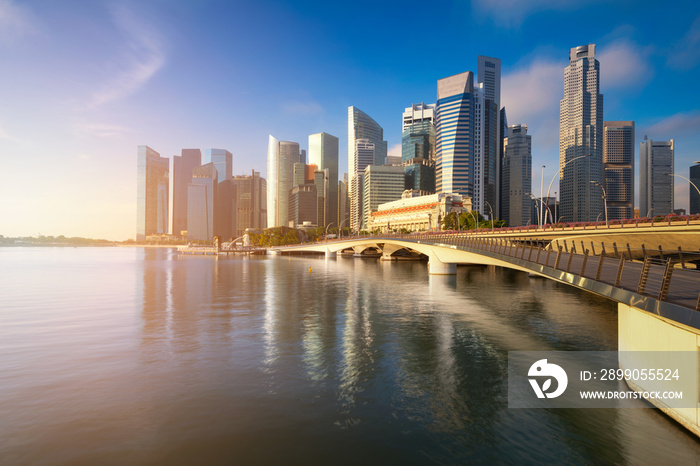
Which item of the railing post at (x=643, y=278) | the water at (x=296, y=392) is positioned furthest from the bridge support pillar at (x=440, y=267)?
the railing post at (x=643, y=278)

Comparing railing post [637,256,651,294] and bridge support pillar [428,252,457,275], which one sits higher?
railing post [637,256,651,294]

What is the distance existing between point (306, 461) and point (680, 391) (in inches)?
463

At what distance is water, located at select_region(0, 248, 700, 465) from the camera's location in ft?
39.2

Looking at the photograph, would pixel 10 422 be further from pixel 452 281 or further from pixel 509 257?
pixel 452 281

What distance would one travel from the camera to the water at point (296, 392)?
39.2 feet

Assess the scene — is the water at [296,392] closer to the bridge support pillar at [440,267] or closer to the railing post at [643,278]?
the railing post at [643,278]

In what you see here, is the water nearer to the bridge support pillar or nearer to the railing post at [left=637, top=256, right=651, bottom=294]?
the railing post at [left=637, top=256, right=651, bottom=294]

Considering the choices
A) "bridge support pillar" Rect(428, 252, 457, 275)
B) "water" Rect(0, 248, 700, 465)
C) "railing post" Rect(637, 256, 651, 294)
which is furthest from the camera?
"bridge support pillar" Rect(428, 252, 457, 275)

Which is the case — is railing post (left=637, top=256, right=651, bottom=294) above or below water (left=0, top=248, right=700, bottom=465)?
above

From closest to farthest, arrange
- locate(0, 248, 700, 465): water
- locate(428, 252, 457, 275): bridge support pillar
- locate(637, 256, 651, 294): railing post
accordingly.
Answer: locate(0, 248, 700, 465): water → locate(637, 256, 651, 294): railing post → locate(428, 252, 457, 275): bridge support pillar

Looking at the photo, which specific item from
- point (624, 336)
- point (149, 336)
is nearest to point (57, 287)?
point (149, 336)

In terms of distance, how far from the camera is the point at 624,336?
16.5 metres

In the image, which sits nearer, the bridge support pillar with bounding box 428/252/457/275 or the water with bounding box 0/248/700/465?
the water with bounding box 0/248/700/465

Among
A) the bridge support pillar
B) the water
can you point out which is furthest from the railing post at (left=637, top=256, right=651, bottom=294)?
the bridge support pillar
